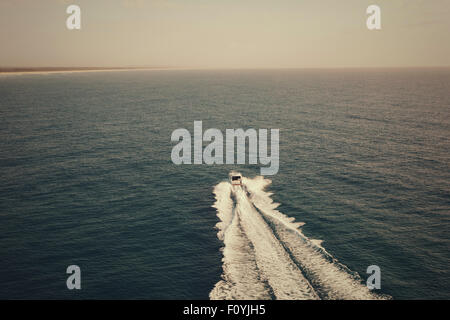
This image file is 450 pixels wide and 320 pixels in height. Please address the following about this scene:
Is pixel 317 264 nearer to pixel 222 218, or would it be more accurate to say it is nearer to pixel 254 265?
pixel 254 265

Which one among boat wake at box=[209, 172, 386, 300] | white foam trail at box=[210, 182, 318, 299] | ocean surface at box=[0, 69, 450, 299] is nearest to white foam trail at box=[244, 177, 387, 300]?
boat wake at box=[209, 172, 386, 300]

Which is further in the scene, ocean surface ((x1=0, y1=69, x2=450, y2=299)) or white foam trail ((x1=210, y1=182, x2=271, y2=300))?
ocean surface ((x1=0, y1=69, x2=450, y2=299))

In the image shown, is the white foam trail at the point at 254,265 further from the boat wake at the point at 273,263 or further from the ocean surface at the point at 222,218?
the ocean surface at the point at 222,218

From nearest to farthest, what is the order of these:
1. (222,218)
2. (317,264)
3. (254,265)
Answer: (254,265)
(317,264)
(222,218)

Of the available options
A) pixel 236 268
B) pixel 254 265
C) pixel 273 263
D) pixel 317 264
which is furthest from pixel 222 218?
pixel 317 264

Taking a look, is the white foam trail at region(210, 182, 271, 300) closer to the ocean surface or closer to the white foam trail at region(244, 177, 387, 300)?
the ocean surface
